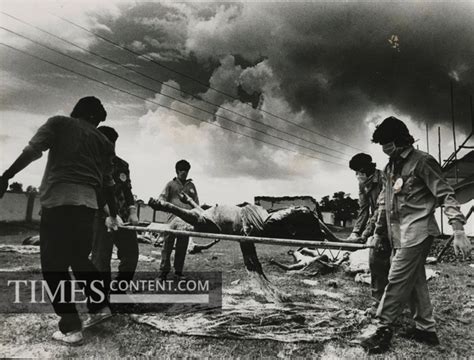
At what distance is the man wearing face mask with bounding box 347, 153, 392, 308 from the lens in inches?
108

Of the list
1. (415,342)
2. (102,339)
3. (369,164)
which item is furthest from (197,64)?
(415,342)

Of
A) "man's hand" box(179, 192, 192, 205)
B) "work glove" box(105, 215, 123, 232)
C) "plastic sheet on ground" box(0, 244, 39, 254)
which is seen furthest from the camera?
"plastic sheet on ground" box(0, 244, 39, 254)

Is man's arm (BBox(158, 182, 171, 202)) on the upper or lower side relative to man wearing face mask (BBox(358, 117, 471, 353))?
upper

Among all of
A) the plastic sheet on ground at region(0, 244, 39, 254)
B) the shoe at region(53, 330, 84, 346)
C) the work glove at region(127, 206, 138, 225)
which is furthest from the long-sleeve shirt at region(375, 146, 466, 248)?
the plastic sheet on ground at region(0, 244, 39, 254)

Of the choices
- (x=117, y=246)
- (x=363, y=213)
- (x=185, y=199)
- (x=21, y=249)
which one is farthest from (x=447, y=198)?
(x=21, y=249)

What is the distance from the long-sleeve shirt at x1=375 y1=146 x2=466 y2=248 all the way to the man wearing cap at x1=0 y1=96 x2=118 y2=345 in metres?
1.88

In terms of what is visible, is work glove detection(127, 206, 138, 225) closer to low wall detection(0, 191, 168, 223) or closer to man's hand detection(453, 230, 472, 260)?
man's hand detection(453, 230, 472, 260)

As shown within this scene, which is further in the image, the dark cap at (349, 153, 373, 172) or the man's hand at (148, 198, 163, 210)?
the dark cap at (349, 153, 373, 172)

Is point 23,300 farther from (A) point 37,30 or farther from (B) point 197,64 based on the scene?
Answer: (B) point 197,64

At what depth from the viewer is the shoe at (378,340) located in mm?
1923

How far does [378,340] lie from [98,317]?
1733mm

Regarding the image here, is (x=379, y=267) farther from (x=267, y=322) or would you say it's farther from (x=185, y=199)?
(x=185, y=199)

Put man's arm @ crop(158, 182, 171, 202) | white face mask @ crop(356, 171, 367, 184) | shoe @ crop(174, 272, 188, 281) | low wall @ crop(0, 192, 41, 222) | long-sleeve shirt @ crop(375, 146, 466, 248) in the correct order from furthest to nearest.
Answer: low wall @ crop(0, 192, 41, 222) → man's arm @ crop(158, 182, 171, 202) → shoe @ crop(174, 272, 188, 281) → white face mask @ crop(356, 171, 367, 184) → long-sleeve shirt @ crop(375, 146, 466, 248)

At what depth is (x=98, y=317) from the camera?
218 cm
